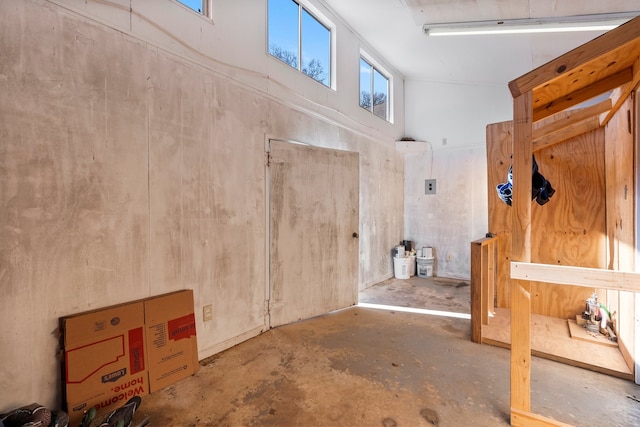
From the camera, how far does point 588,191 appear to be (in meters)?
3.08

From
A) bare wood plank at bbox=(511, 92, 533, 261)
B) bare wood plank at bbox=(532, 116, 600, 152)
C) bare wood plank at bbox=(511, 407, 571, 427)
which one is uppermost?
bare wood plank at bbox=(532, 116, 600, 152)

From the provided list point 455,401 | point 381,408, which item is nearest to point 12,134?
point 381,408

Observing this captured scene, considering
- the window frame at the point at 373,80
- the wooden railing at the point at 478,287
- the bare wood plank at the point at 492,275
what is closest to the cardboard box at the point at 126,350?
the wooden railing at the point at 478,287

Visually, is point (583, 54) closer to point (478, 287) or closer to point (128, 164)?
point (478, 287)

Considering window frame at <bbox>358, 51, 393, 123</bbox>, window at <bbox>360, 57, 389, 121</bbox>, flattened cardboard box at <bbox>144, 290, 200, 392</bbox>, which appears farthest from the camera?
window at <bbox>360, 57, 389, 121</bbox>

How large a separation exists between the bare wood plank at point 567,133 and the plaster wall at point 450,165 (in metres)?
1.91

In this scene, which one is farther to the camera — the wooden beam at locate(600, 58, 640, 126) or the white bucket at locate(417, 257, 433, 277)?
the white bucket at locate(417, 257, 433, 277)

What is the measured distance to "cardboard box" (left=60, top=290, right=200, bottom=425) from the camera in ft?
5.96

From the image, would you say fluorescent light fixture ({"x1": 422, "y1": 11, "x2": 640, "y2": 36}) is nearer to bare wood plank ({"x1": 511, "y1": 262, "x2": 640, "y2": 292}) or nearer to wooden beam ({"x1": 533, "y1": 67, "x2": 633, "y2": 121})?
wooden beam ({"x1": 533, "y1": 67, "x2": 633, "y2": 121})

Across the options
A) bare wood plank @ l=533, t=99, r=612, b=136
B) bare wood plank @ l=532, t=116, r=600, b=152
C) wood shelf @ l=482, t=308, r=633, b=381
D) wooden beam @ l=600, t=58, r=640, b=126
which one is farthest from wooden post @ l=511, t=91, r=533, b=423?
bare wood plank @ l=532, t=116, r=600, b=152

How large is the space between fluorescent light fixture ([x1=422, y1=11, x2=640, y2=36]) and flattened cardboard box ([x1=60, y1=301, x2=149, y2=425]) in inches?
161

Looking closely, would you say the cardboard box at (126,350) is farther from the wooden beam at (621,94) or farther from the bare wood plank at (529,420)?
the wooden beam at (621,94)

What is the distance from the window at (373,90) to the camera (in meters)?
4.85

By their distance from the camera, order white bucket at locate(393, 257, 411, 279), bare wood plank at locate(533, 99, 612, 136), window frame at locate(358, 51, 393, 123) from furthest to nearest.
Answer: white bucket at locate(393, 257, 411, 279) < window frame at locate(358, 51, 393, 123) < bare wood plank at locate(533, 99, 612, 136)
